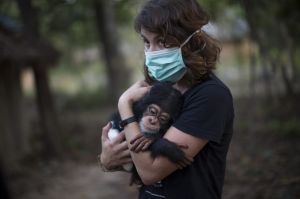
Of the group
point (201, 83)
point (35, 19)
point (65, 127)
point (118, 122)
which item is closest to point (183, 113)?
point (201, 83)

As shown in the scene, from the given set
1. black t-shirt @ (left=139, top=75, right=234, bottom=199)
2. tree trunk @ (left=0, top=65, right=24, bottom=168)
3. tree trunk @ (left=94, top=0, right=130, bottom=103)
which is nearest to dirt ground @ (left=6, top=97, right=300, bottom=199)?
tree trunk @ (left=0, top=65, right=24, bottom=168)

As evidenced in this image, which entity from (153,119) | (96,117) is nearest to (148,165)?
(153,119)

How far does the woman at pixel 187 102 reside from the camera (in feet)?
6.90

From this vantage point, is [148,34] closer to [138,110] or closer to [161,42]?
[161,42]

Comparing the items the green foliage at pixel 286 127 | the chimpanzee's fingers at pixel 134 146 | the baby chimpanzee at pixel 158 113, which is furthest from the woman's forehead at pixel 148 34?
the green foliage at pixel 286 127

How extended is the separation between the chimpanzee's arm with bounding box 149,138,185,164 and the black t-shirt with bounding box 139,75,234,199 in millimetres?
78

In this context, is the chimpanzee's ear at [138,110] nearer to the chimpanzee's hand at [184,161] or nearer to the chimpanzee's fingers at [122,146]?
the chimpanzee's fingers at [122,146]

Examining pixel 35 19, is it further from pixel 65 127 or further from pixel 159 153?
pixel 159 153

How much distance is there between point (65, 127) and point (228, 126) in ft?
40.4

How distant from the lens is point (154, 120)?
7.20 ft

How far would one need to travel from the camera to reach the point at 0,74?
11.6m

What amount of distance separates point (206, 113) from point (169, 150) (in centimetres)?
21

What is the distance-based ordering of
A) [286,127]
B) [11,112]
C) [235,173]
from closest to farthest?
[235,173]
[286,127]
[11,112]

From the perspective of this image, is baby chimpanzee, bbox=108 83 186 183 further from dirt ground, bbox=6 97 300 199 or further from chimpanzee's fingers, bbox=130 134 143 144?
dirt ground, bbox=6 97 300 199
